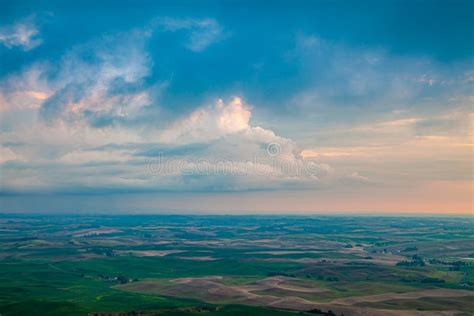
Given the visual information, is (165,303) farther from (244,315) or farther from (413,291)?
(413,291)

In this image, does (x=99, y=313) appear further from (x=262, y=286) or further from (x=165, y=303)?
(x=262, y=286)

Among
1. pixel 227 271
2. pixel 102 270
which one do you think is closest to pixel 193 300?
pixel 227 271

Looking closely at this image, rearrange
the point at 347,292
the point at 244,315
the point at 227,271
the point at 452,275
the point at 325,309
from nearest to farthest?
the point at 244,315 < the point at 325,309 < the point at 347,292 < the point at 452,275 < the point at 227,271

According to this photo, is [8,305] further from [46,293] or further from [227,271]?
[227,271]

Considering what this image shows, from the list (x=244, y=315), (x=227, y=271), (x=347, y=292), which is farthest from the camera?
(x=227, y=271)

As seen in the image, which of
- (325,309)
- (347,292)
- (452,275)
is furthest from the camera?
(452,275)

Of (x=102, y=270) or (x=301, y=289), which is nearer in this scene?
(x=301, y=289)

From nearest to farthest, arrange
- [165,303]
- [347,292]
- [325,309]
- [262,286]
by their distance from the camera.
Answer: [325,309]
[165,303]
[347,292]
[262,286]

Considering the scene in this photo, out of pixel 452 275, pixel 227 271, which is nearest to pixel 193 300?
pixel 227 271

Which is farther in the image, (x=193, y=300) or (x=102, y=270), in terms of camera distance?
(x=102, y=270)
